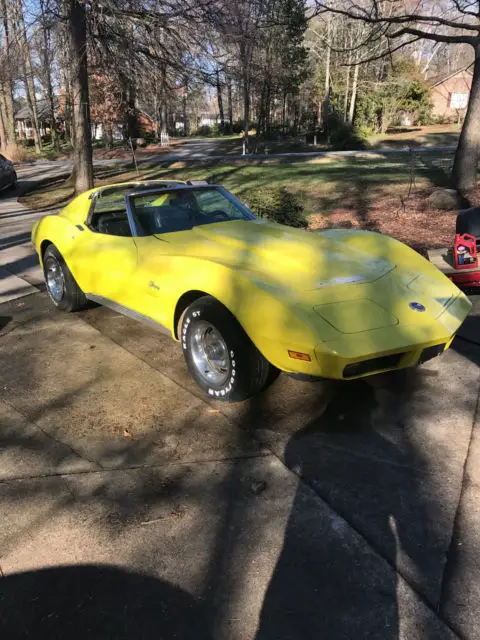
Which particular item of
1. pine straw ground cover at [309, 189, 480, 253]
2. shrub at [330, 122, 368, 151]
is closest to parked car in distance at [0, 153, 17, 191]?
pine straw ground cover at [309, 189, 480, 253]

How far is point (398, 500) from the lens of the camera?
261 centimetres

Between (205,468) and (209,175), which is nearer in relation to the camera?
(205,468)

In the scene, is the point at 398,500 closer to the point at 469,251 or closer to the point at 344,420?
the point at 344,420

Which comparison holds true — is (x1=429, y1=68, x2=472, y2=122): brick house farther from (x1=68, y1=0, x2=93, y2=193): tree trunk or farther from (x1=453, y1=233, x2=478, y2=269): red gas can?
(x1=453, y1=233, x2=478, y2=269): red gas can

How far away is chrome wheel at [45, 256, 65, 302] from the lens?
5293 mm

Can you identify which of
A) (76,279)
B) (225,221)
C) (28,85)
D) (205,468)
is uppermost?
(28,85)

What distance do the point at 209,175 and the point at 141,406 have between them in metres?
14.8

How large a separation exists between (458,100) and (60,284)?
56.6 meters

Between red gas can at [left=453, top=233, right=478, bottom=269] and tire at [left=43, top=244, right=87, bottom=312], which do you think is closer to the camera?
red gas can at [left=453, top=233, right=478, bottom=269]

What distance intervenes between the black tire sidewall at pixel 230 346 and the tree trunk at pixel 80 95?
11.7 m

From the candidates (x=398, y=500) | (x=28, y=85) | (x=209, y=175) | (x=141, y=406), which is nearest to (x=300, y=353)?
(x=398, y=500)

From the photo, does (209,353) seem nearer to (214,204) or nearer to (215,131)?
(214,204)

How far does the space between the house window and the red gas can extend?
53298mm

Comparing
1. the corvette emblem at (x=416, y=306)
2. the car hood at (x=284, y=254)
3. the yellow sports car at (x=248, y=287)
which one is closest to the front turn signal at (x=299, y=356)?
the yellow sports car at (x=248, y=287)
